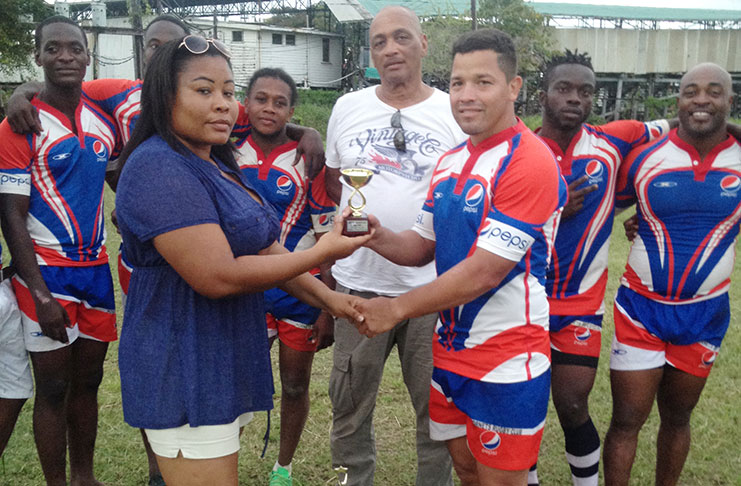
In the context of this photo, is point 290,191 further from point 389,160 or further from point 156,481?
point 156,481

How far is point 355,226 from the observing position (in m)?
2.97

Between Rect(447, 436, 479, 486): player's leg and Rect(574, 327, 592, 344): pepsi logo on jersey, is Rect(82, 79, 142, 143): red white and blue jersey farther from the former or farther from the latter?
Rect(574, 327, 592, 344): pepsi logo on jersey

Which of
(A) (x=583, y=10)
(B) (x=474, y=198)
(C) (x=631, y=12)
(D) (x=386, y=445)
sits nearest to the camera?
(B) (x=474, y=198)

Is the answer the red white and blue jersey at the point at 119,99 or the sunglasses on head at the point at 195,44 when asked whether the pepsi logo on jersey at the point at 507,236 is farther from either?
the red white and blue jersey at the point at 119,99

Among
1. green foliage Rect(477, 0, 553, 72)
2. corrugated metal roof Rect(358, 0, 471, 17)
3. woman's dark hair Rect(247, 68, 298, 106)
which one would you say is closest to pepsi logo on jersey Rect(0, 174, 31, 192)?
woman's dark hair Rect(247, 68, 298, 106)

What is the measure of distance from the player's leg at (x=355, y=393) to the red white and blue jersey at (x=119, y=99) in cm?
159

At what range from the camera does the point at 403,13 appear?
3.84 meters

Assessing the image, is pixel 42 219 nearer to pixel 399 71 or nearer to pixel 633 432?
pixel 399 71

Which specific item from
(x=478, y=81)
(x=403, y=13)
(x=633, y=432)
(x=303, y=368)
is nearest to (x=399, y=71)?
(x=403, y=13)

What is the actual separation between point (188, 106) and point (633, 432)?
115 inches

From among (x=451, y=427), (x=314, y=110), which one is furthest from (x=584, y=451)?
(x=314, y=110)

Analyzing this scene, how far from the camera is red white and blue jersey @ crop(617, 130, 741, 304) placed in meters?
3.59

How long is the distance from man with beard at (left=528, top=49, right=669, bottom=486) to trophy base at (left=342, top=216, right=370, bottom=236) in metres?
1.33

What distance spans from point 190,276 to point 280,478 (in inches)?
91.3
